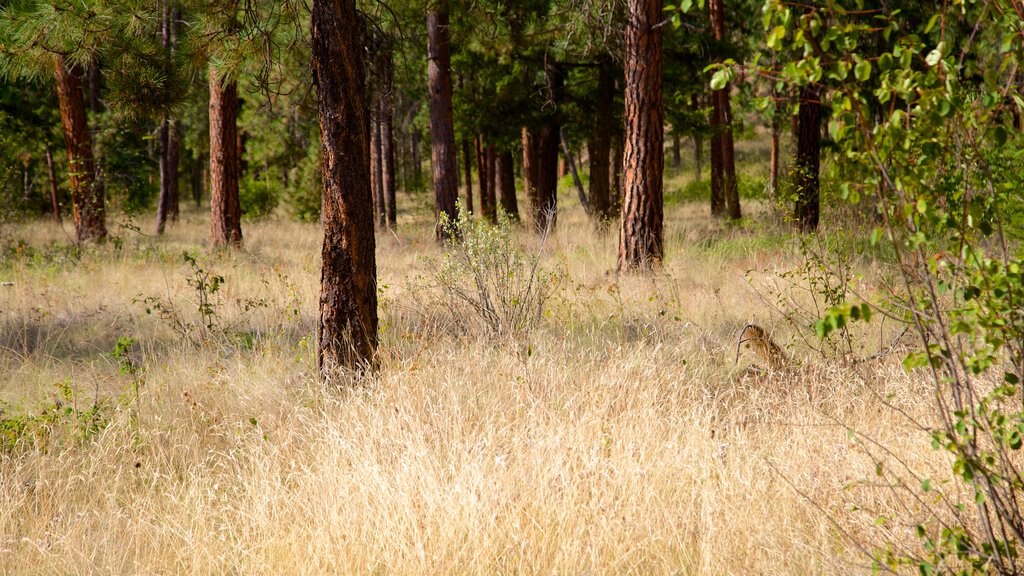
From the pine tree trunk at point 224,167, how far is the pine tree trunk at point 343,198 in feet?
23.6

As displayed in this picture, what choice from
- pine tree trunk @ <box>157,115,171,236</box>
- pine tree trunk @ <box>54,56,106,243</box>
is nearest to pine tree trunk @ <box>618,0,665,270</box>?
Result: pine tree trunk @ <box>54,56,106,243</box>

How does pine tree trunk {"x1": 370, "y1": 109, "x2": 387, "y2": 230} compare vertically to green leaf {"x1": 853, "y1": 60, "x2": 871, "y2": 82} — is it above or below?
above

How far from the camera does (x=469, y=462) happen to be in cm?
321

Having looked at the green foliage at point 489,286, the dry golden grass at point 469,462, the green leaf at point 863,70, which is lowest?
the dry golden grass at point 469,462

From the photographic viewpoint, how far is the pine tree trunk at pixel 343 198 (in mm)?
4414

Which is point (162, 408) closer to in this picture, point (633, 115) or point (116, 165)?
point (633, 115)

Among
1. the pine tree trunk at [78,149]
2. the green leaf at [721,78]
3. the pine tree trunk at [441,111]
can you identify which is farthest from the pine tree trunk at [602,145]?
the green leaf at [721,78]

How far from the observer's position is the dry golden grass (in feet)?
8.81

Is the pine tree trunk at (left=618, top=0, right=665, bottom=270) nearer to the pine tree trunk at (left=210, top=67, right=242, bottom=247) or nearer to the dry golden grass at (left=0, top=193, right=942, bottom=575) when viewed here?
the dry golden grass at (left=0, top=193, right=942, bottom=575)

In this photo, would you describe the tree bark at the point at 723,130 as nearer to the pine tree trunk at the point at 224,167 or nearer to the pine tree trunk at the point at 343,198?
the pine tree trunk at the point at 224,167

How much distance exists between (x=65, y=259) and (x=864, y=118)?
10.2m

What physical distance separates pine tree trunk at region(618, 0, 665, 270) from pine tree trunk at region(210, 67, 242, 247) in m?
6.08

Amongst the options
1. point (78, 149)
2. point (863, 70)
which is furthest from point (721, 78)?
point (78, 149)

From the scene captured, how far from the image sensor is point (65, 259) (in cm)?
977
